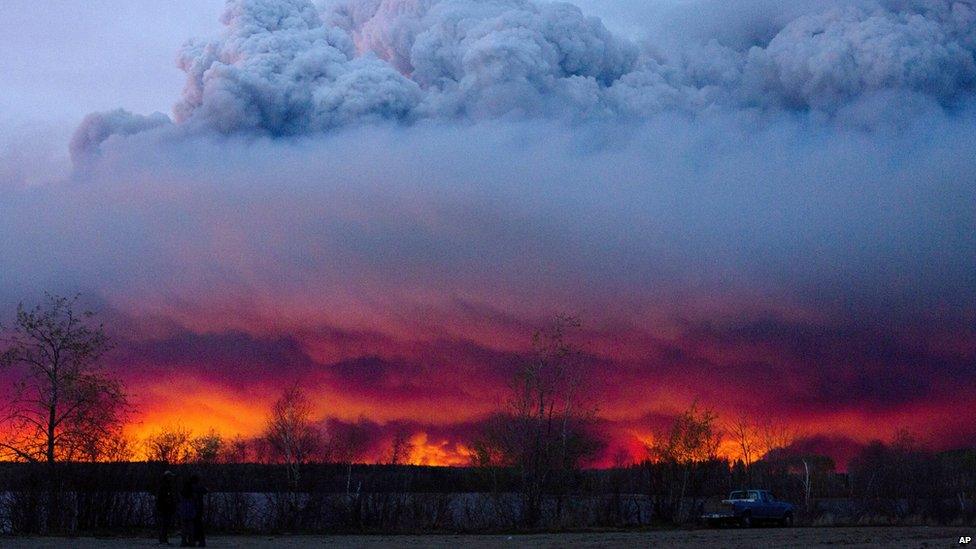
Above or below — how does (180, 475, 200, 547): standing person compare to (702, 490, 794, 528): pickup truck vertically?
above

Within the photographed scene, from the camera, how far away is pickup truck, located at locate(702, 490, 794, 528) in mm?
44688

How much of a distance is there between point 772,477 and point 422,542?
5272cm

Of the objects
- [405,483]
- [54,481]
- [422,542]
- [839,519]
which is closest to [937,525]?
[839,519]

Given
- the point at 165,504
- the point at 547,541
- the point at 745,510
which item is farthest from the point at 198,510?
the point at 745,510

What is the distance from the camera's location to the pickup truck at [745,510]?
44.7 meters

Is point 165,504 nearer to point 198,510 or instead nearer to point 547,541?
point 198,510

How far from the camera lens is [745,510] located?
4462cm

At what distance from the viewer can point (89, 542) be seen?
95.3 feet

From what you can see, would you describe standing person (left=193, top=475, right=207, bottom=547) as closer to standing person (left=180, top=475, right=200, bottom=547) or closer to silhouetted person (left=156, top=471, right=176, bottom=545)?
standing person (left=180, top=475, right=200, bottom=547)

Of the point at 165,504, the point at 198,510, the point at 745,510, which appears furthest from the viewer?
the point at 745,510

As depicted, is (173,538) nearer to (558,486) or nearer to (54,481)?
(54,481)

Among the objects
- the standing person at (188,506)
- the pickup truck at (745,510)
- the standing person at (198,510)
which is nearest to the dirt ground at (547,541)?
→ the standing person at (188,506)

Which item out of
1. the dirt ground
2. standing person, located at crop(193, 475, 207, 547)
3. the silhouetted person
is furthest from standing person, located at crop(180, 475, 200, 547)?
the dirt ground

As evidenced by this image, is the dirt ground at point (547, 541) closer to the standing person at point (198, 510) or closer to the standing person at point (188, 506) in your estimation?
the standing person at point (188, 506)
